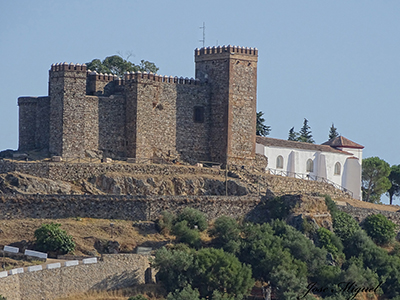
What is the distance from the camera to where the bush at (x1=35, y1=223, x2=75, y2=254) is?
6209 centimetres

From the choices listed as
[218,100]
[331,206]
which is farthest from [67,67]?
[331,206]

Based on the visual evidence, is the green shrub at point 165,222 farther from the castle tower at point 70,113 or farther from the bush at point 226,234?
the castle tower at point 70,113

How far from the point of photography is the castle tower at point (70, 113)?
74438 mm

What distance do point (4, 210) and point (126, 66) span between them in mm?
25820

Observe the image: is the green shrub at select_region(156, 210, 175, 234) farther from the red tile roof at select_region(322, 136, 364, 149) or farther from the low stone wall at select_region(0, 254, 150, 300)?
the red tile roof at select_region(322, 136, 364, 149)

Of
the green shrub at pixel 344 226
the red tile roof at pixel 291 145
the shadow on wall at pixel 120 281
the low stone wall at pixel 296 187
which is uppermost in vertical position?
the red tile roof at pixel 291 145

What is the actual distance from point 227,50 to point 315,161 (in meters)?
11.6

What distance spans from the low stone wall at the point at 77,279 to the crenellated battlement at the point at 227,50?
818 inches

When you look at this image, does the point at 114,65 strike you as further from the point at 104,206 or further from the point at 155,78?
the point at 104,206

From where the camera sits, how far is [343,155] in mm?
87438

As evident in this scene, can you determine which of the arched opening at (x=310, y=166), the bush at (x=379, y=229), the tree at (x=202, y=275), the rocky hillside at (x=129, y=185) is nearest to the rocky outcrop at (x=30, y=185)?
the rocky hillside at (x=129, y=185)

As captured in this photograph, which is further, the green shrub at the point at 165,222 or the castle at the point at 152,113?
the castle at the point at 152,113

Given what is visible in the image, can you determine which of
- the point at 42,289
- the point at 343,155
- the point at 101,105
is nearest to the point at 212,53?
the point at 101,105

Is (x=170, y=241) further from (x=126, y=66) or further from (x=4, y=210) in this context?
(x=126, y=66)
